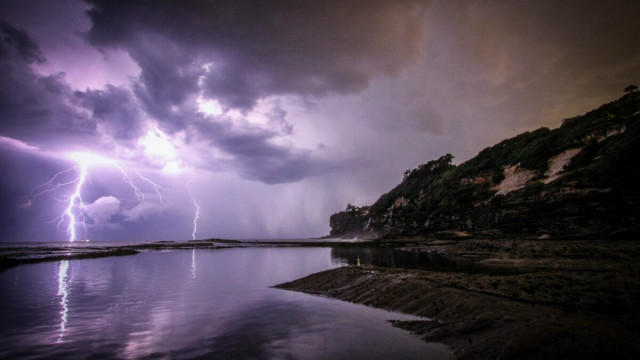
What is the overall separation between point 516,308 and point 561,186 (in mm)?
39026

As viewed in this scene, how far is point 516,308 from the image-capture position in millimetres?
12891

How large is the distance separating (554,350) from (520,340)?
97 centimetres

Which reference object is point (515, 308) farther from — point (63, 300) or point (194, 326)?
point (63, 300)

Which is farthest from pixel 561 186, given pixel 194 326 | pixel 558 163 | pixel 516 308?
pixel 194 326

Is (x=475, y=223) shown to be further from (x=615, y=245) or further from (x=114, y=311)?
(x=114, y=311)

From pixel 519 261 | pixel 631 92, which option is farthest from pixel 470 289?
pixel 631 92

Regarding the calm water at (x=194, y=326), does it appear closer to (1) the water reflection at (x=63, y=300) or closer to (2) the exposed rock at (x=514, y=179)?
(1) the water reflection at (x=63, y=300)

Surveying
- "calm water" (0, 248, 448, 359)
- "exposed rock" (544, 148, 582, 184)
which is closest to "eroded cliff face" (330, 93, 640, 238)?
"exposed rock" (544, 148, 582, 184)

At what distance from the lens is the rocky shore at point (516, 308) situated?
29.8 feet

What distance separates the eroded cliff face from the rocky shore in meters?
11.9

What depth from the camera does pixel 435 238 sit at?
76.1 metres

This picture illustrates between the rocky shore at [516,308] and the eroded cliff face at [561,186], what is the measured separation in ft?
39.2

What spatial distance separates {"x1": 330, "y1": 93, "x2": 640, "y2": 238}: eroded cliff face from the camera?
111ft

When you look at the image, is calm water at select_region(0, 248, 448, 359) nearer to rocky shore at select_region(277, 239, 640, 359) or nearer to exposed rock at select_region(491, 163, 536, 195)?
rocky shore at select_region(277, 239, 640, 359)
